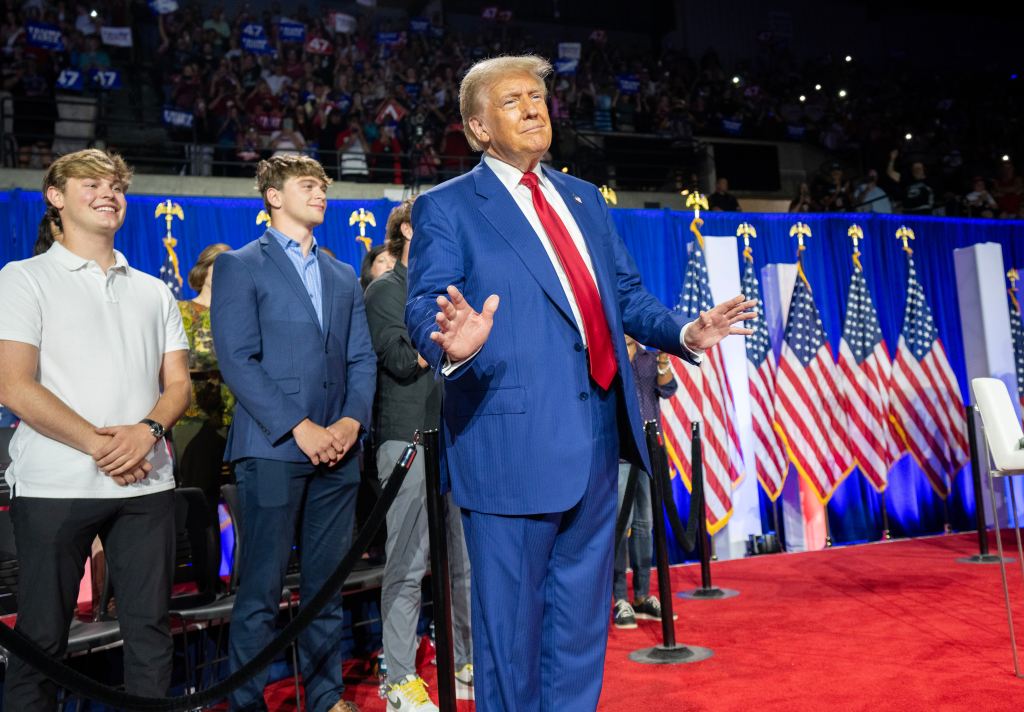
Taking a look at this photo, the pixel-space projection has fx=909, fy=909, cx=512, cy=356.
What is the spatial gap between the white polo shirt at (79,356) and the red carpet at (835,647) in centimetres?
169

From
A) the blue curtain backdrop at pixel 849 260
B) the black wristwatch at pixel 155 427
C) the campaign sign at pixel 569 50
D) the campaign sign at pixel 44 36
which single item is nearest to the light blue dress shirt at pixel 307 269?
the black wristwatch at pixel 155 427

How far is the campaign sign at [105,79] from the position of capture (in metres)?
9.35

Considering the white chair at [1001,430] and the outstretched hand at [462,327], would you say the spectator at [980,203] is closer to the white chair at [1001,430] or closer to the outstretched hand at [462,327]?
the white chair at [1001,430]

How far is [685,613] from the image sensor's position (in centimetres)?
512

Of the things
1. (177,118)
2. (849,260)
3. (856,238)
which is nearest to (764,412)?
(849,260)

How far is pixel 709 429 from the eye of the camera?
723 centimetres

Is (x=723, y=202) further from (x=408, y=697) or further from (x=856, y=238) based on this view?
(x=408, y=697)

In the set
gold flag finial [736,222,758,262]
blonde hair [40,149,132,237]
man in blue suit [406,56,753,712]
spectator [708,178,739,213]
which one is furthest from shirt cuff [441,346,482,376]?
spectator [708,178,739,213]

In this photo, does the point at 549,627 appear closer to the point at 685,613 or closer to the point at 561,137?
the point at 685,613

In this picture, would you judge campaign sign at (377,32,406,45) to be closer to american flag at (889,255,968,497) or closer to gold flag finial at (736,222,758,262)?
gold flag finial at (736,222,758,262)

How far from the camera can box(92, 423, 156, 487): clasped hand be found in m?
2.30

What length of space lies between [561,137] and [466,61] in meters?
2.82

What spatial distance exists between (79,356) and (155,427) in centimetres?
27

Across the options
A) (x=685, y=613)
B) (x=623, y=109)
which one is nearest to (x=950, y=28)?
(x=623, y=109)
